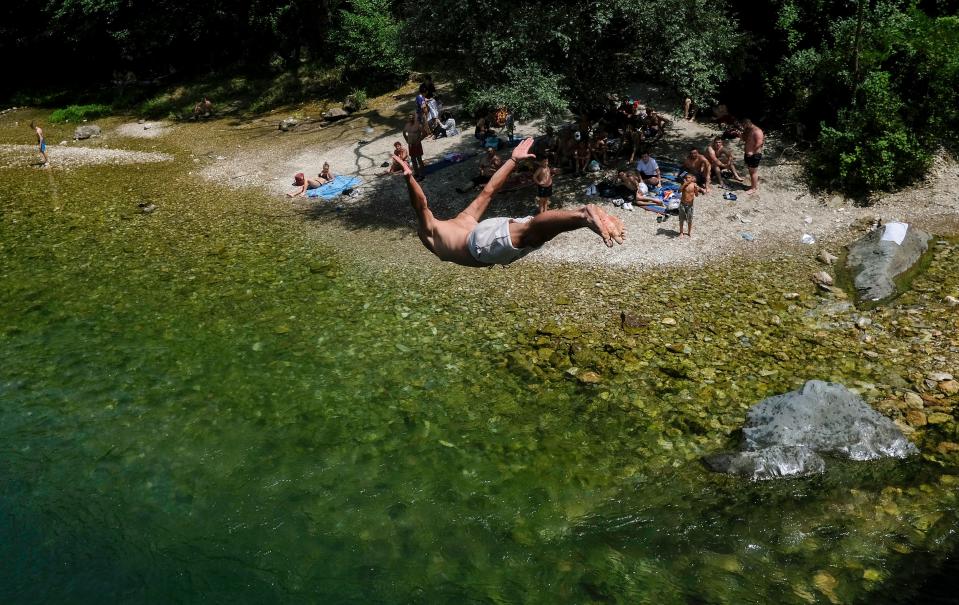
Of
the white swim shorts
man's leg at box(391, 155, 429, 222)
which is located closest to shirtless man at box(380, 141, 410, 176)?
man's leg at box(391, 155, 429, 222)

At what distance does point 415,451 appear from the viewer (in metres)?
8.78

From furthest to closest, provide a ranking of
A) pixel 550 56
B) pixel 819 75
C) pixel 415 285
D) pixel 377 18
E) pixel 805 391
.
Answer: pixel 377 18 < pixel 819 75 < pixel 550 56 < pixel 415 285 < pixel 805 391

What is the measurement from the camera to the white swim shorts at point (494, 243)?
715 cm

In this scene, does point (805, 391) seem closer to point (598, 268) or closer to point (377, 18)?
point (598, 268)

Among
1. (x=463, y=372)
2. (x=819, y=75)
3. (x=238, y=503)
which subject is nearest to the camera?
(x=238, y=503)

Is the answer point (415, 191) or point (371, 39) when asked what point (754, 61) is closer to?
point (415, 191)

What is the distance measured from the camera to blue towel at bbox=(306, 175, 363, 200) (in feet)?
59.1

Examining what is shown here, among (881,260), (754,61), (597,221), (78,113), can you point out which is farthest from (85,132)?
(881,260)

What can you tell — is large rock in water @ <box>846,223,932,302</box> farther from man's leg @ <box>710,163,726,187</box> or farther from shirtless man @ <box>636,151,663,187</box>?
shirtless man @ <box>636,151,663,187</box>

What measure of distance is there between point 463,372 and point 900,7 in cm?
1496

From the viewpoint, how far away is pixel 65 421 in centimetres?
948

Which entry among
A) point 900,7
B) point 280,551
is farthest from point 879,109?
point 280,551

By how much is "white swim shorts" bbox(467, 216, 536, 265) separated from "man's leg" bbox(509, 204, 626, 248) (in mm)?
92

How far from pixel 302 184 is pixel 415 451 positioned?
11.7 m
